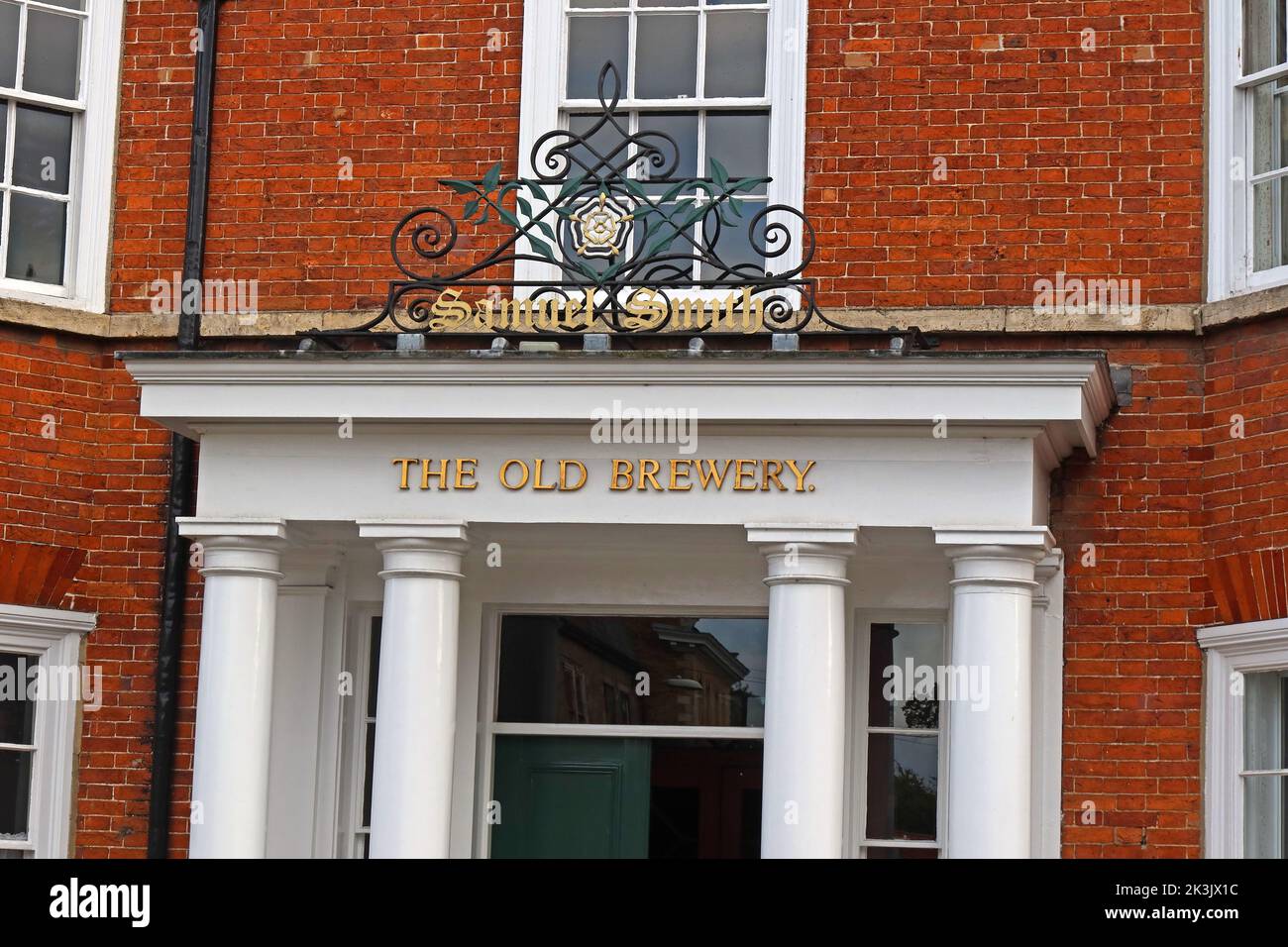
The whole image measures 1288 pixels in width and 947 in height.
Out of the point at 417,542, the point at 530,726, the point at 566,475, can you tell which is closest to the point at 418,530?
the point at 417,542

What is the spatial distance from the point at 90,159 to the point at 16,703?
3.26m

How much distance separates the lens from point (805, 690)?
1059 cm

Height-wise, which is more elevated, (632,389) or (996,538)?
(632,389)

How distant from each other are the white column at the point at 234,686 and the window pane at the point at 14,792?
1707mm

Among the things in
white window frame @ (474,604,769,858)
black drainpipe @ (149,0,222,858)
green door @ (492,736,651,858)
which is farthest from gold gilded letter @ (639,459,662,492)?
black drainpipe @ (149,0,222,858)

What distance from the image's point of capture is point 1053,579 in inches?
459

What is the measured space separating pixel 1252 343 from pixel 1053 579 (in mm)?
1647

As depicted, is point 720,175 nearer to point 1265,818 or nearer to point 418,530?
point 418,530

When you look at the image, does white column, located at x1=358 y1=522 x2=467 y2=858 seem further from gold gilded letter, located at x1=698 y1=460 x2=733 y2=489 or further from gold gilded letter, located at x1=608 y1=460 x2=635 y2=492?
gold gilded letter, located at x1=698 y1=460 x2=733 y2=489

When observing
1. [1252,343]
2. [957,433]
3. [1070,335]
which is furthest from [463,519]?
[1252,343]

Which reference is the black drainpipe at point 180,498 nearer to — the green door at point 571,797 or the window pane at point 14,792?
the window pane at point 14,792

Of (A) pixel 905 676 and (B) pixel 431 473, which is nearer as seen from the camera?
(B) pixel 431 473

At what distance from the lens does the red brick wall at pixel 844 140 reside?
12.0 meters

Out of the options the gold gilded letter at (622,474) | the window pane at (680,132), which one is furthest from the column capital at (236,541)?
the window pane at (680,132)
